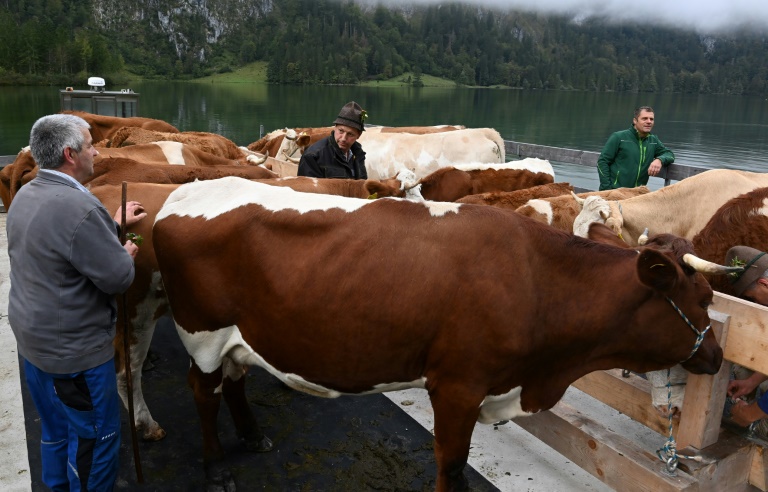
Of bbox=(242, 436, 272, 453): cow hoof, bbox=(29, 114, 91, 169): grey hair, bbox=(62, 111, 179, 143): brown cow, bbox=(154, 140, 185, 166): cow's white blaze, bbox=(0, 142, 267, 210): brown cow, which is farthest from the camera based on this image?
bbox=(62, 111, 179, 143): brown cow

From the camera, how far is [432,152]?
11945 mm

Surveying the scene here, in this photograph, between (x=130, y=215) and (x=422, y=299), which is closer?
(x=422, y=299)

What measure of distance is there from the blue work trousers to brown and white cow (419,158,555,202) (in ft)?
20.7

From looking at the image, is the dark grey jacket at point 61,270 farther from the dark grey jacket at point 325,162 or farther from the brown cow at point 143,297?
the dark grey jacket at point 325,162

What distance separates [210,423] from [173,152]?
4937 millimetres

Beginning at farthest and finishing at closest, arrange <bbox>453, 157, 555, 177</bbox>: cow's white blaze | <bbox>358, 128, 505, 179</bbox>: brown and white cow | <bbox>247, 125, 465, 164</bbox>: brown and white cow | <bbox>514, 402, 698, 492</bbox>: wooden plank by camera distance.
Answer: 1. <bbox>247, 125, 465, 164</bbox>: brown and white cow
2. <bbox>358, 128, 505, 179</bbox>: brown and white cow
3. <bbox>453, 157, 555, 177</bbox>: cow's white blaze
4. <bbox>514, 402, 698, 492</bbox>: wooden plank

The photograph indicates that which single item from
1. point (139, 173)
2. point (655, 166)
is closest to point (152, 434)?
point (139, 173)

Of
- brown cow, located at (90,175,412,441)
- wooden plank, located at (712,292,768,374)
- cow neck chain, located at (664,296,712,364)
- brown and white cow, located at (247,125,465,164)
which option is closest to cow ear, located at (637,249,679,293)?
cow neck chain, located at (664,296,712,364)

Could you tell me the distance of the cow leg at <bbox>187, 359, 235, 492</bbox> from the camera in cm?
377

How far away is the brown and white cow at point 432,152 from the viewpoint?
11.8 meters

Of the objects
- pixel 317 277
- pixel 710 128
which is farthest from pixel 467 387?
pixel 710 128

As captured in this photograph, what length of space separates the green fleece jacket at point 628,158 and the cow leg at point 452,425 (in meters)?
6.11

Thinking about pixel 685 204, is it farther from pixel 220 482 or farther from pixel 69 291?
pixel 69 291

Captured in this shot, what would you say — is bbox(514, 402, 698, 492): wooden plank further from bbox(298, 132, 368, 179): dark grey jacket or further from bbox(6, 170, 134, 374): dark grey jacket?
bbox(298, 132, 368, 179): dark grey jacket
